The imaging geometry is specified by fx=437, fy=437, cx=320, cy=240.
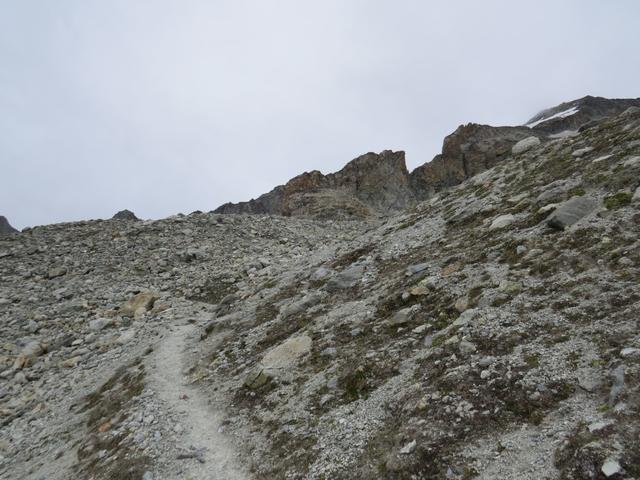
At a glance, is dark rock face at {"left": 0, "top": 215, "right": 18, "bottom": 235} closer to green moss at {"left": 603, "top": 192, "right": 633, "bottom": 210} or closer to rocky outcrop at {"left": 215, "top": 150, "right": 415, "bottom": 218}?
rocky outcrop at {"left": 215, "top": 150, "right": 415, "bottom": 218}

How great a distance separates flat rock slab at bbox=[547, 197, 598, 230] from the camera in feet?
51.5

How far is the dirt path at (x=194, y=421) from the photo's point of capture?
11688mm

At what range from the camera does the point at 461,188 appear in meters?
32.1

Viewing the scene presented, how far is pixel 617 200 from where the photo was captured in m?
15.3

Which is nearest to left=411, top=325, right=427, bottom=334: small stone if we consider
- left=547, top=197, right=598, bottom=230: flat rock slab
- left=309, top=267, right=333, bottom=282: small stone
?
left=547, top=197, right=598, bottom=230: flat rock slab

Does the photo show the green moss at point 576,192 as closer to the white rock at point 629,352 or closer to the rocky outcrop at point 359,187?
the white rock at point 629,352

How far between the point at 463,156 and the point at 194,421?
256ft

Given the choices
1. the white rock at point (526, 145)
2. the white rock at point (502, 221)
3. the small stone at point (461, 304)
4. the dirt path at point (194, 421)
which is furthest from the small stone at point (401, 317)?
the white rock at point (526, 145)

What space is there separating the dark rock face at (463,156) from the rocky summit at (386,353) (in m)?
50.6

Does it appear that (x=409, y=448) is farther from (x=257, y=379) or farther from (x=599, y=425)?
(x=257, y=379)

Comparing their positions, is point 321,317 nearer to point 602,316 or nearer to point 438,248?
point 438,248

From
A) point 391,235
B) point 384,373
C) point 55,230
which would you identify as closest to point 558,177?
point 391,235

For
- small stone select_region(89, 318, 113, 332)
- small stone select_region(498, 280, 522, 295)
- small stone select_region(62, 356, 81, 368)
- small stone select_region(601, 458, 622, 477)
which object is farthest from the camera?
small stone select_region(89, 318, 113, 332)

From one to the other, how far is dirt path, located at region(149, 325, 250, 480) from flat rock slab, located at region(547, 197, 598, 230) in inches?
522
